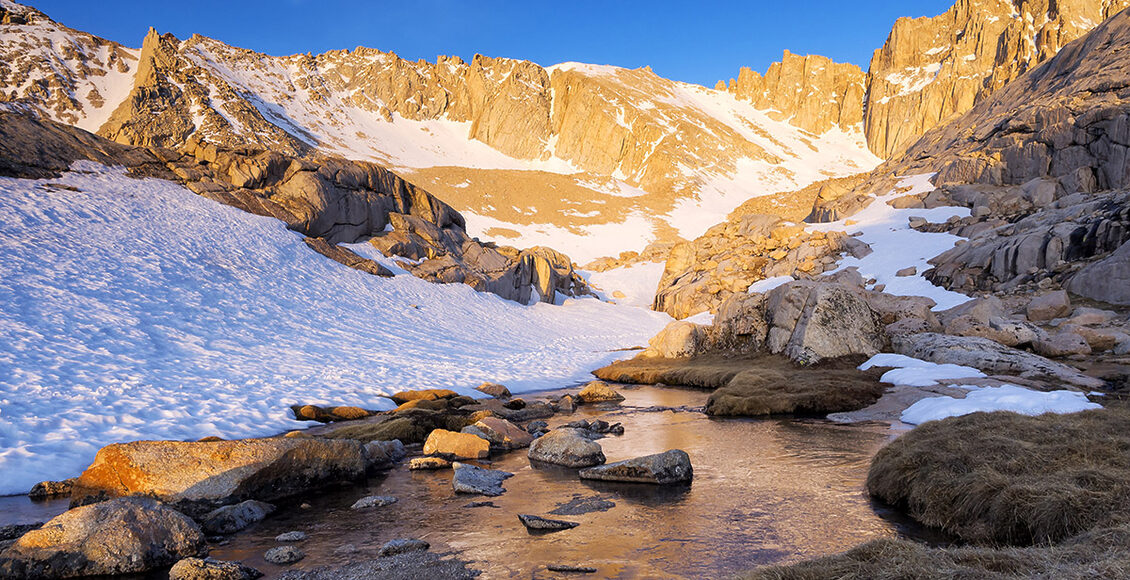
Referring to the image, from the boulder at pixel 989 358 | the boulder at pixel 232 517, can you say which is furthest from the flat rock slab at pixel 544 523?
the boulder at pixel 989 358

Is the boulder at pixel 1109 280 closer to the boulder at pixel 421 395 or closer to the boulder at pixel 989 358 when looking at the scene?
the boulder at pixel 989 358

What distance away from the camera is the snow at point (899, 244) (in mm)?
42844

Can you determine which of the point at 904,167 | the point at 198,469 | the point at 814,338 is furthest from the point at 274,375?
the point at 904,167

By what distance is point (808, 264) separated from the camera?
5644cm

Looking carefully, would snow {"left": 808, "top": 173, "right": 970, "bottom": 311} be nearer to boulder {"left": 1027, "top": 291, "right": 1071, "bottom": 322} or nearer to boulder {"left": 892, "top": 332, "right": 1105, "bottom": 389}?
boulder {"left": 1027, "top": 291, "right": 1071, "bottom": 322}

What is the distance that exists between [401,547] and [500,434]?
857 centimetres

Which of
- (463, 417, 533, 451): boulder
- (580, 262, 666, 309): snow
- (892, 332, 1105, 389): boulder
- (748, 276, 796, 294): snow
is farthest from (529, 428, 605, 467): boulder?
(580, 262, 666, 309): snow

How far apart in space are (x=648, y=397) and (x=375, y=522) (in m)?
17.9

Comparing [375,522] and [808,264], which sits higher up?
[808,264]

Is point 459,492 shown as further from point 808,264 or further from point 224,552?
point 808,264

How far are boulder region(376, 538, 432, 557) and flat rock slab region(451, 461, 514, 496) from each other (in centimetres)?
296

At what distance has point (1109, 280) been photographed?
29844 mm

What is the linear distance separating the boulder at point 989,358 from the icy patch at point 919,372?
558 millimetres

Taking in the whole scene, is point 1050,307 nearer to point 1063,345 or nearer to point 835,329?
point 1063,345
